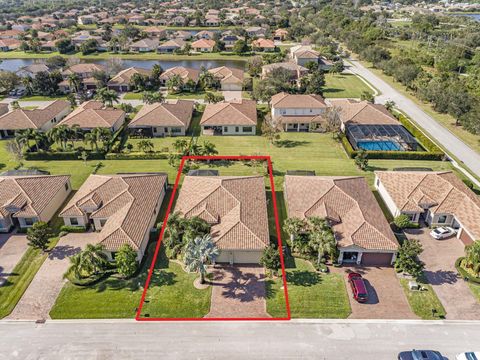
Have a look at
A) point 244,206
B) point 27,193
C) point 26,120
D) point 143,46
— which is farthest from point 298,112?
point 143,46

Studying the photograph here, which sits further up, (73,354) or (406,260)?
(406,260)

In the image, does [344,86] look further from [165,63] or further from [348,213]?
[348,213]

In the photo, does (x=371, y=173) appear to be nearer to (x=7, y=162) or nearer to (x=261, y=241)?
(x=261, y=241)

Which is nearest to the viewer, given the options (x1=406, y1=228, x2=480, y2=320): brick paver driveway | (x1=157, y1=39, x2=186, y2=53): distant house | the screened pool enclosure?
(x1=406, y1=228, x2=480, y2=320): brick paver driveway

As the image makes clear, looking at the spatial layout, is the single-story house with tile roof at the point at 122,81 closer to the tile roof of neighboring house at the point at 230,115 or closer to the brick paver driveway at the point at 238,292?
the tile roof of neighboring house at the point at 230,115

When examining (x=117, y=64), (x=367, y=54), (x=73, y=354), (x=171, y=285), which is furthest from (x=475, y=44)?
(x=73, y=354)

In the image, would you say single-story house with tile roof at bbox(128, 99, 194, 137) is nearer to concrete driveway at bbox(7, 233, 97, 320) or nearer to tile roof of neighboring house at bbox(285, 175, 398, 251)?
tile roof of neighboring house at bbox(285, 175, 398, 251)

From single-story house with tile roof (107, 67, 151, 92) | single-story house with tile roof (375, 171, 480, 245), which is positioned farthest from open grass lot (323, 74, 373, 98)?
single-story house with tile roof (107, 67, 151, 92)
